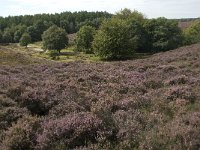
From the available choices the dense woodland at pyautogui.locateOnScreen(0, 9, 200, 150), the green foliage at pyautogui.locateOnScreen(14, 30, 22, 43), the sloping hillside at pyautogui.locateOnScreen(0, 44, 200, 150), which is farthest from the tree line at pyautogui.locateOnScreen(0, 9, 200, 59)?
the sloping hillside at pyautogui.locateOnScreen(0, 44, 200, 150)

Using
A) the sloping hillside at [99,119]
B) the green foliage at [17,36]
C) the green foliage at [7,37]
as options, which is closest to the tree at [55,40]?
the green foliage at [17,36]

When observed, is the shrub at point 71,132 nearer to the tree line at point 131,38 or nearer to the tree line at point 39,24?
the tree line at point 131,38

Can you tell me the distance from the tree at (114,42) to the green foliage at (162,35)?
6.19 m

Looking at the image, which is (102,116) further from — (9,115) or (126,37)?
(126,37)

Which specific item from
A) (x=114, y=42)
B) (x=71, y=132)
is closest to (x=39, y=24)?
(x=114, y=42)

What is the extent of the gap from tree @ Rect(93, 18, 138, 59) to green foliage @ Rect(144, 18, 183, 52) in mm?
6188

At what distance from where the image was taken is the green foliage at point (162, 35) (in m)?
75.0

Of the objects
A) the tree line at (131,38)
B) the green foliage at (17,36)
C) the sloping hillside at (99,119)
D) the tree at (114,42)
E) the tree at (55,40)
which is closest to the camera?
the sloping hillside at (99,119)

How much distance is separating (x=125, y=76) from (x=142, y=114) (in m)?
7.57

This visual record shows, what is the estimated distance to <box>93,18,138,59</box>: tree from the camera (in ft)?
221

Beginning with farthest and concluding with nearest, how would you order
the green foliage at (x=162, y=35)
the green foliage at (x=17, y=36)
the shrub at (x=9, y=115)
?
the green foliage at (x=17, y=36)
the green foliage at (x=162, y=35)
the shrub at (x=9, y=115)

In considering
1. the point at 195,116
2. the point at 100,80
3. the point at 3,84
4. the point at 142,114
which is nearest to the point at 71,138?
the point at 142,114

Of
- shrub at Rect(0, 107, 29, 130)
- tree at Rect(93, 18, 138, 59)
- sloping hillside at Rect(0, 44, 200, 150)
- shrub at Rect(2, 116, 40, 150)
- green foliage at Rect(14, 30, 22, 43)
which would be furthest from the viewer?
green foliage at Rect(14, 30, 22, 43)

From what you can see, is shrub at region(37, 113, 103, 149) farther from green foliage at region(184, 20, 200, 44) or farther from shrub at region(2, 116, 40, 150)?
green foliage at region(184, 20, 200, 44)
